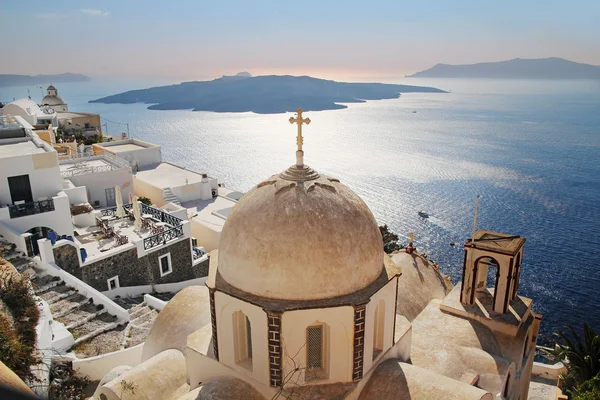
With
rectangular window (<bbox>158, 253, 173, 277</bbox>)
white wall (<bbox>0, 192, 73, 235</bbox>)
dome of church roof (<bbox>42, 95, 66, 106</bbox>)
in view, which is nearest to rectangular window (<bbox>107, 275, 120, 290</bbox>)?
rectangular window (<bbox>158, 253, 173, 277</bbox>)

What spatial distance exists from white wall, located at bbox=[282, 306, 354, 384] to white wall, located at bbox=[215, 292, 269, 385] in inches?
17.4

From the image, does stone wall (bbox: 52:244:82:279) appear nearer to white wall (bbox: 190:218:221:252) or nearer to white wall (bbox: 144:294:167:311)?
white wall (bbox: 144:294:167:311)

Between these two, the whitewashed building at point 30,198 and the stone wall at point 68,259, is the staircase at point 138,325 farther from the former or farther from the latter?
the whitewashed building at point 30,198

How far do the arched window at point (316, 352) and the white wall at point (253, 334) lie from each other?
3.01 feet

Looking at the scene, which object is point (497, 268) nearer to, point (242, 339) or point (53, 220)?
point (242, 339)

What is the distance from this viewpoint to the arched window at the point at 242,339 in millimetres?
9305

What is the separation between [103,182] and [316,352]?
2387 centimetres

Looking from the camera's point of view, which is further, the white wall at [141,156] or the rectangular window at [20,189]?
the white wall at [141,156]

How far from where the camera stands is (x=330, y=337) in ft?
28.6

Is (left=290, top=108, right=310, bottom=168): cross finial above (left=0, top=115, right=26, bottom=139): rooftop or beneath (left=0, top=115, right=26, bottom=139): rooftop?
above

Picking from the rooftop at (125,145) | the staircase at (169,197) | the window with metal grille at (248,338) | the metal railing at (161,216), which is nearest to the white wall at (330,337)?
the window with metal grille at (248,338)

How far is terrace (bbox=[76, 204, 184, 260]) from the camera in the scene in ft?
67.3

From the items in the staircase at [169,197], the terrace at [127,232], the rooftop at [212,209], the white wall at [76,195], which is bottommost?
the rooftop at [212,209]

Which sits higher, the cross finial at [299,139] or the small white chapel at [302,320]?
Result: the cross finial at [299,139]
